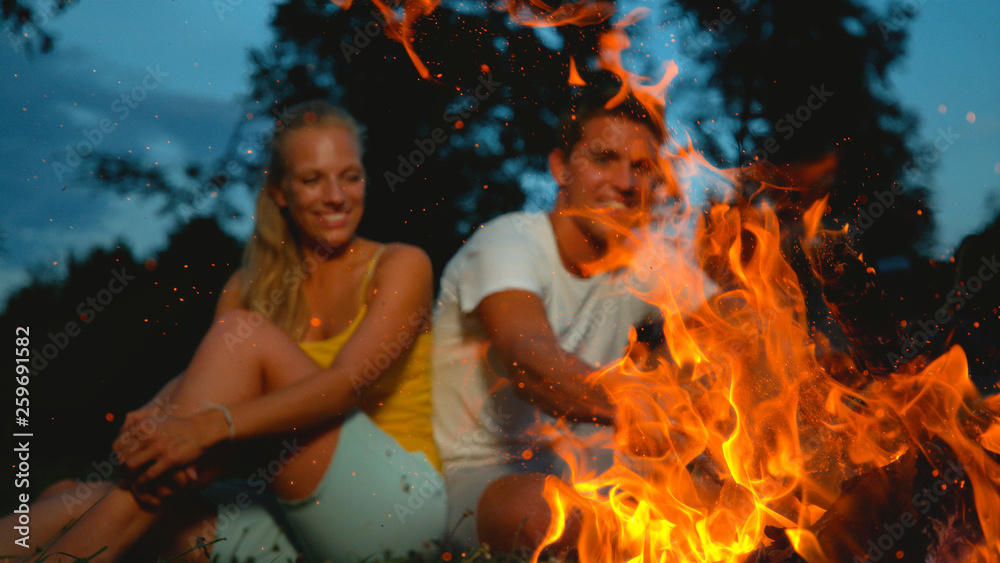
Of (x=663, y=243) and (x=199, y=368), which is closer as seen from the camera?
(x=199, y=368)

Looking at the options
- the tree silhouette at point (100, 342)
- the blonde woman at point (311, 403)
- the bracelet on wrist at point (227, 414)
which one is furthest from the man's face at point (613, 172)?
the tree silhouette at point (100, 342)

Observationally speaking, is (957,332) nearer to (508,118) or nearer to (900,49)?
(508,118)

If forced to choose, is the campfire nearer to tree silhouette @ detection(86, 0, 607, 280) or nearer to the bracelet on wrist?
the bracelet on wrist

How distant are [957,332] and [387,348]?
5.95 ft

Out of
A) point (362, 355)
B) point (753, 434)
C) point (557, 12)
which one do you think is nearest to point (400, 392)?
point (362, 355)

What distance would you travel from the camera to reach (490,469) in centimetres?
218

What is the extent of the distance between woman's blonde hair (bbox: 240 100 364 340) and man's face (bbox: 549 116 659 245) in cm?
99

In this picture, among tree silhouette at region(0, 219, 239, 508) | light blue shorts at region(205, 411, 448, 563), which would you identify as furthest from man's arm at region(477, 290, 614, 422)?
tree silhouette at region(0, 219, 239, 508)

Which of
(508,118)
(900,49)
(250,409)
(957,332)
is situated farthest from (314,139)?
(900,49)

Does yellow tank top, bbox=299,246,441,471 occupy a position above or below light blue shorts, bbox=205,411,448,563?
above

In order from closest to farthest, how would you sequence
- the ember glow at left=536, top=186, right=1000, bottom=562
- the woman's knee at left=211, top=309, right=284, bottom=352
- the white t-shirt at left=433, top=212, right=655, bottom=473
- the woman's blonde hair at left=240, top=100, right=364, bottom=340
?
the ember glow at left=536, top=186, right=1000, bottom=562 < the woman's knee at left=211, top=309, right=284, bottom=352 < the white t-shirt at left=433, top=212, right=655, bottom=473 < the woman's blonde hair at left=240, top=100, right=364, bottom=340

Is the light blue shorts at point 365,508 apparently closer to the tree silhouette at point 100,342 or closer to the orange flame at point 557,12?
the orange flame at point 557,12

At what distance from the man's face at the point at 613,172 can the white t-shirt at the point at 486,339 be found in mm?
257

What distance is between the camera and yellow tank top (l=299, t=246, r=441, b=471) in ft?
7.38
